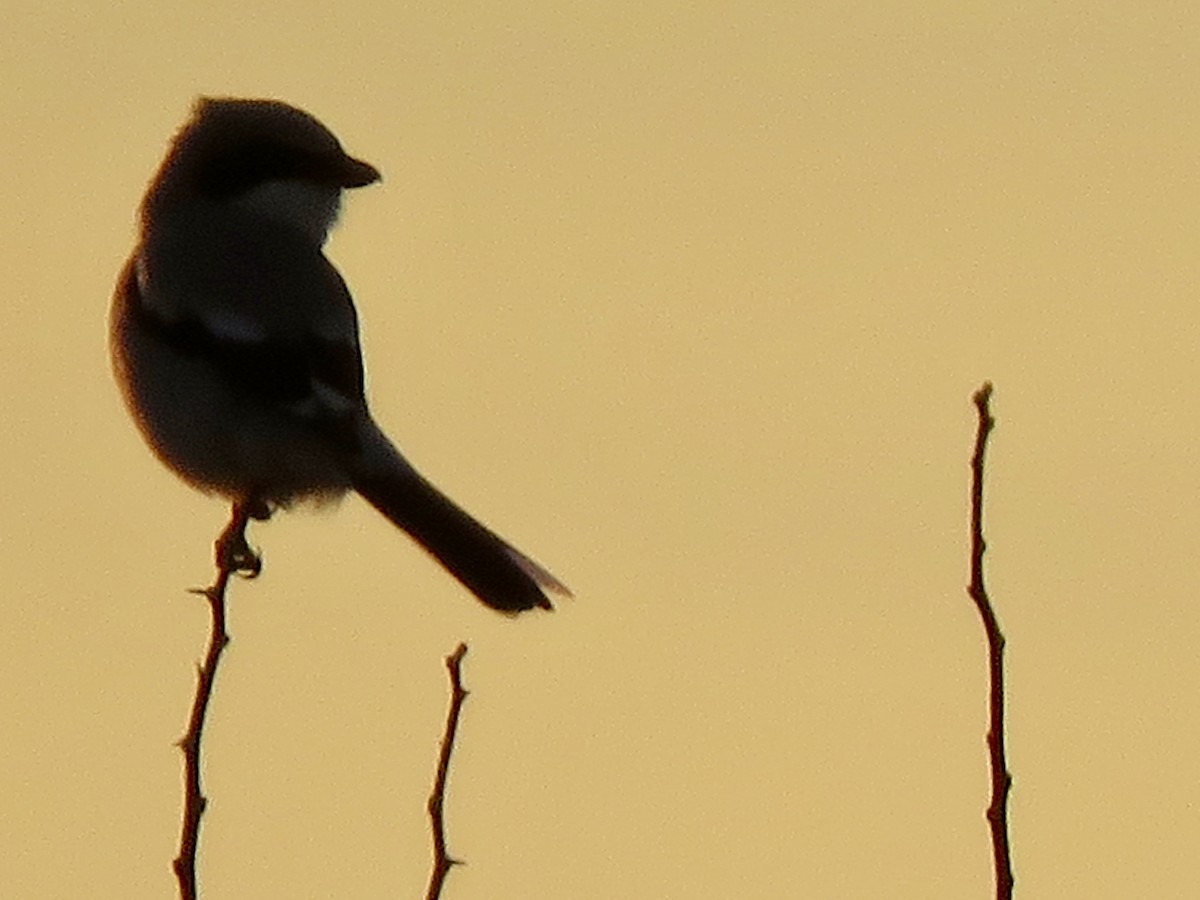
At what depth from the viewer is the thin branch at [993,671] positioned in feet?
7.42

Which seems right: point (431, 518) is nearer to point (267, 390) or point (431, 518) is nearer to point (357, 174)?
point (267, 390)

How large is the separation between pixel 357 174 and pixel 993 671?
2.98 meters

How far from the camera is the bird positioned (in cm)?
469

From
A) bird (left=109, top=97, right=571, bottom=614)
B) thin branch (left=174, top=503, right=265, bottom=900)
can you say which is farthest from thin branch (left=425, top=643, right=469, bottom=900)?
bird (left=109, top=97, right=571, bottom=614)

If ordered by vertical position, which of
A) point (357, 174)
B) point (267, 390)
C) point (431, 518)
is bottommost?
point (431, 518)

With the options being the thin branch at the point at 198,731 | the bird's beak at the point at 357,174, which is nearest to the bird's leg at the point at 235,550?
the thin branch at the point at 198,731

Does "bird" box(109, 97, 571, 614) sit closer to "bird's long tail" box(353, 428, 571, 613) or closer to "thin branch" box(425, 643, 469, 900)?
"bird's long tail" box(353, 428, 571, 613)

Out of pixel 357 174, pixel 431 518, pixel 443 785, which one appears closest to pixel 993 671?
pixel 443 785

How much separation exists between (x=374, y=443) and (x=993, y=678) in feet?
8.69

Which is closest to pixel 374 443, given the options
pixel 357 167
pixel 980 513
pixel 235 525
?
pixel 357 167

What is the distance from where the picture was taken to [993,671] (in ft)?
7.71

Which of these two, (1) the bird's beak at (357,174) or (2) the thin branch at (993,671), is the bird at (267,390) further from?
(2) the thin branch at (993,671)

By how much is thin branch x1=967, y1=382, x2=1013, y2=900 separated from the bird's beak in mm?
2838

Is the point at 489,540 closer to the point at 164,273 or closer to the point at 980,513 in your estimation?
the point at 164,273
